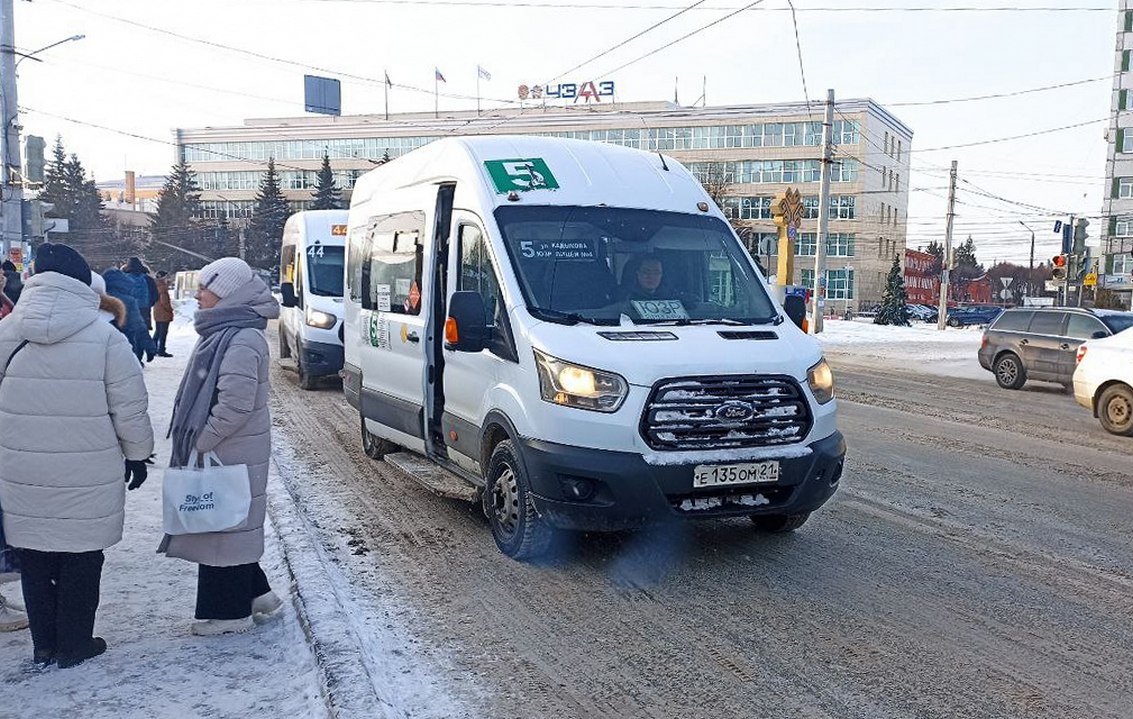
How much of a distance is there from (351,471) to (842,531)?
444cm

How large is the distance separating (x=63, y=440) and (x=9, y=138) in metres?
16.7

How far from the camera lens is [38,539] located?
12.6ft

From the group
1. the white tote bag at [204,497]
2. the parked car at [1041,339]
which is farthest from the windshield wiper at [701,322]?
the parked car at [1041,339]

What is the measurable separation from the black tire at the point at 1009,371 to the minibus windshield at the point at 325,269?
12388 millimetres

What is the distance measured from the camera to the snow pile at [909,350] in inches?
826

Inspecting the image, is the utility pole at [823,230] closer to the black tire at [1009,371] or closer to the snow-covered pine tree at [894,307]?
the black tire at [1009,371]

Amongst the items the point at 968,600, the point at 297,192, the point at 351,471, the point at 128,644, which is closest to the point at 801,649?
the point at 968,600

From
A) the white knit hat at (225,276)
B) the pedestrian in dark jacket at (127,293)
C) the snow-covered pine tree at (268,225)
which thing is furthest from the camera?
the snow-covered pine tree at (268,225)

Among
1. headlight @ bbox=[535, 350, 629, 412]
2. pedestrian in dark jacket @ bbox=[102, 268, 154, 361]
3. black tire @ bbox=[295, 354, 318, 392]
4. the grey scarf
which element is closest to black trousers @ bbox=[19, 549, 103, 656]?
the grey scarf

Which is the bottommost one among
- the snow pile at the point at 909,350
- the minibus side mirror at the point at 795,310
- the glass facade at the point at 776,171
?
the snow pile at the point at 909,350

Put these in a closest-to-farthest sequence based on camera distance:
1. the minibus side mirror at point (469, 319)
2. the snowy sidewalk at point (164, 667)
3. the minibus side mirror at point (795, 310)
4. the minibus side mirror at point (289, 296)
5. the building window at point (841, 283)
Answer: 1. the snowy sidewalk at point (164, 667)
2. the minibus side mirror at point (469, 319)
3. the minibus side mirror at point (795, 310)
4. the minibus side mirror at point (289, 296)
5. the building window at point (841, 283)

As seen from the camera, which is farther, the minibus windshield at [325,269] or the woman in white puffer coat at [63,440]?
the minibus windshield at [325,269]

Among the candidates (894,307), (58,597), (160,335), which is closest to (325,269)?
(160,335)

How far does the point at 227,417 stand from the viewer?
4098 millimetres
